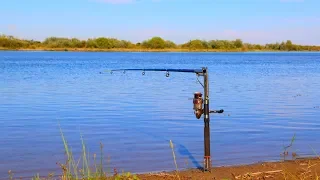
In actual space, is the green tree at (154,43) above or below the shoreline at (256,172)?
below

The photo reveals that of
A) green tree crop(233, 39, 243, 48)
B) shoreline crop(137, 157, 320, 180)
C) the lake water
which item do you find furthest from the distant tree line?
shoreline crop(137, 157, 320, 180)

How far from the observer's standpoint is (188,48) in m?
124

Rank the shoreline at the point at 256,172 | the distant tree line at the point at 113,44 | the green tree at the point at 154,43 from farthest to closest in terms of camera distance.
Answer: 1. the green tree at the point at 154,43
2. the distant tree line at the point at 113,44
3. the shoreline at the point at 256,172

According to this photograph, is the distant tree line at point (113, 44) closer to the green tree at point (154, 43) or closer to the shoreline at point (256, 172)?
the green tree at point (154, 43)

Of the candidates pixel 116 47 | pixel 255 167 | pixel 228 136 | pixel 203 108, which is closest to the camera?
pixel 203 108

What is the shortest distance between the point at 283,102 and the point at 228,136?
714 centimetres

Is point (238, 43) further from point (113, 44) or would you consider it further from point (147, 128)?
point (147, 128)

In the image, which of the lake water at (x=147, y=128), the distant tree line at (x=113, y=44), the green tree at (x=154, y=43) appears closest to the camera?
the lake water at (x=147, y=128)

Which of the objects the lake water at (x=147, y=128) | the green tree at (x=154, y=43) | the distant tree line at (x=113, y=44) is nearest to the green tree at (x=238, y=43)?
the distant tree line at (x=113, y=44)

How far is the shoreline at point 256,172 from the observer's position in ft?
22.2

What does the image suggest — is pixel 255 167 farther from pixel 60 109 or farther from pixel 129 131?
pixel 60 109

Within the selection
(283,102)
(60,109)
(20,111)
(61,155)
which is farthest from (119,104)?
(61,155)

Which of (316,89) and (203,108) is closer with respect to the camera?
(203,108)

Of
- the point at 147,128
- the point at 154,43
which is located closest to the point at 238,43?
the point at 154,43
